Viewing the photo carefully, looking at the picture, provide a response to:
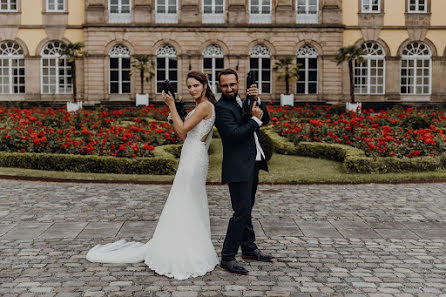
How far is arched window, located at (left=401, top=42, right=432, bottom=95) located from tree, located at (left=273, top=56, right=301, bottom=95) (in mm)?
6209

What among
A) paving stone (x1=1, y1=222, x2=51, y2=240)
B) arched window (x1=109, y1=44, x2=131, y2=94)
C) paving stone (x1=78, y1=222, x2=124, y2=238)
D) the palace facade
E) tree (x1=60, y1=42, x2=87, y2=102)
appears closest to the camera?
paving stone (x1=1, y1=222, x2=51, y2=240)

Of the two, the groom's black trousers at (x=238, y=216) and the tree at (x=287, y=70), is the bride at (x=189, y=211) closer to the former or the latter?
the groom's black trousers at (x=238, y=216)

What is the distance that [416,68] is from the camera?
3095 cm

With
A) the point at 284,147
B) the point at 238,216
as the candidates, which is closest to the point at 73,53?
the point at 284,147

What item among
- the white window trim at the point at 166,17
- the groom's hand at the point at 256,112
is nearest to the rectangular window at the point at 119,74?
the white window trim at the point at 166,17

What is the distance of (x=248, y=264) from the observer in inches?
225

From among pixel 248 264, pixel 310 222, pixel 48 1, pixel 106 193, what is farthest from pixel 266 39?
pixel 248 264

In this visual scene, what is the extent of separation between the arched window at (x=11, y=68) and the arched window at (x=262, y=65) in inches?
480

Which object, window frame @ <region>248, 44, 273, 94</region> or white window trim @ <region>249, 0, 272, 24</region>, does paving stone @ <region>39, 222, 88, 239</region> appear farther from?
white window trim @ <region>249, 0, 272, 24</region>

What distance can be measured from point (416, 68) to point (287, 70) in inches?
290

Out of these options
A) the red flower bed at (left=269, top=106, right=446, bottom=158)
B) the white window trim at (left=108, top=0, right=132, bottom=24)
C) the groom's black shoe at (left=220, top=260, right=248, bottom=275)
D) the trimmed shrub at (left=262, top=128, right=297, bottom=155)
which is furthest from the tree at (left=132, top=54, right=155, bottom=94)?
the groom's black shoe at (left=220, top=260, right=248, bottom=275)

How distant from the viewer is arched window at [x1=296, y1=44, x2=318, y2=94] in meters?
30.3

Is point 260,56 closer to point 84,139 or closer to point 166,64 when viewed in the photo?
point 166,64

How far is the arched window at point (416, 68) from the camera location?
1219 inches
